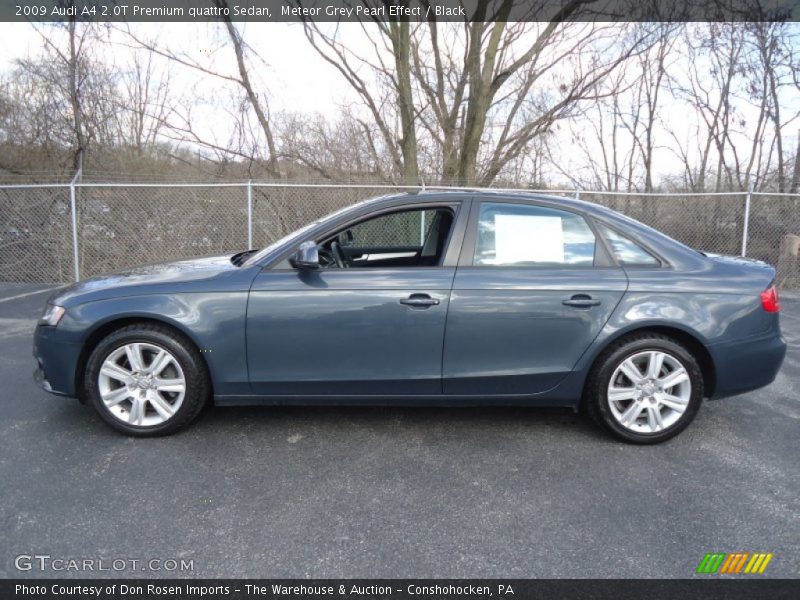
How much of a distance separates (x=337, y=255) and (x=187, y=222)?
679 centimetres

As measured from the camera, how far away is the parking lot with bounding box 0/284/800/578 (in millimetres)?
2018

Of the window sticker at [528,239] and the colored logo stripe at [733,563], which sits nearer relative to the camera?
the colored logo stripe at [733,563]

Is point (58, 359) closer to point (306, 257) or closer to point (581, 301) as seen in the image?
point (306, 257)

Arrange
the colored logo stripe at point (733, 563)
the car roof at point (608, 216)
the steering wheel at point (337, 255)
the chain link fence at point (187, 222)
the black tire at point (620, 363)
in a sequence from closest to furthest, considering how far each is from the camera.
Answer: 1. the colored logo stripe at point (733, 563)
2. the black tire at point (620, 363)
3. the car roof at point (608, 216)
4. the steering wheel at point (337, 255)
5. the chain link fence at point (187, 222)

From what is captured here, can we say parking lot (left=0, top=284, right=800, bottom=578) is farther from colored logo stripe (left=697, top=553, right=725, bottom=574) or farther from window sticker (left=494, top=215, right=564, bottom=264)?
window sticker (left=494, top=215, right=564, bottom=264)

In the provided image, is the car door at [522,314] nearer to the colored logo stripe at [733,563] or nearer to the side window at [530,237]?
the side window at [530,237]

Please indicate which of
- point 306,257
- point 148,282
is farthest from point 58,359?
point 306,257

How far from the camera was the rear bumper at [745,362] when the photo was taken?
2.95 metres

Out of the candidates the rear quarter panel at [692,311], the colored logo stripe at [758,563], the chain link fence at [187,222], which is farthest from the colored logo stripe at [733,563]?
the chain link fence at [187,222]

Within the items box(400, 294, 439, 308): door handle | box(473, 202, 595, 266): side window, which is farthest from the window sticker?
box(400, 294, 439, 308): door handle

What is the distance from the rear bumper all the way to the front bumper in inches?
150

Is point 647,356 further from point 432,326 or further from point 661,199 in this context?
point 661,199

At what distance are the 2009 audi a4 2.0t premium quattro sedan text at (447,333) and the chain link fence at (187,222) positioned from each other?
19.4 ft
